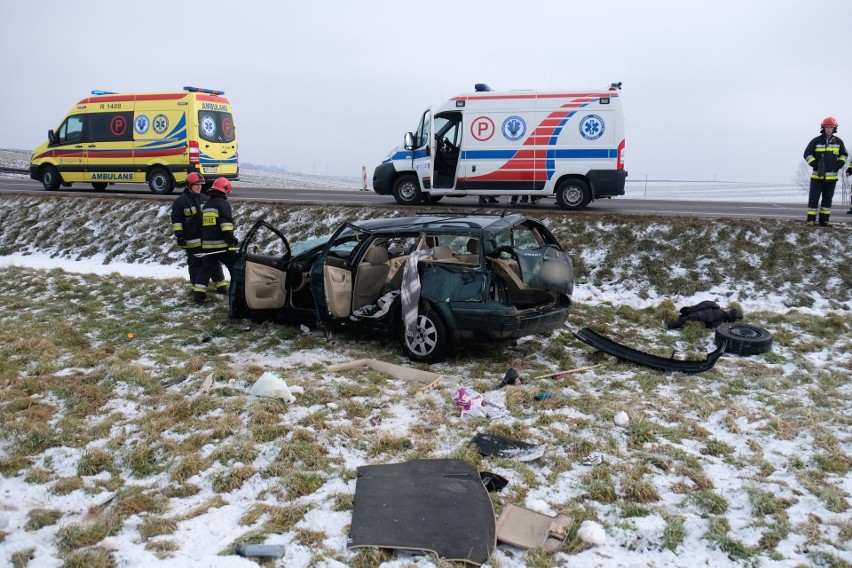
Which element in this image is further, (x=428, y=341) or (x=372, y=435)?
(x=428, y=341)

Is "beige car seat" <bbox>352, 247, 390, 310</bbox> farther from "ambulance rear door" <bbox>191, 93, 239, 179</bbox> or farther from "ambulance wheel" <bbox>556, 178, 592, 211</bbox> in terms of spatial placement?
"ambulance rear door" <bbox>191, 93, 239, 179</bbox>

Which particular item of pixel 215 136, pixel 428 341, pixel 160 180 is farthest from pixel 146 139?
pixel 428 341

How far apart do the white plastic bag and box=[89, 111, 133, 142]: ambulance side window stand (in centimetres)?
→ 1284

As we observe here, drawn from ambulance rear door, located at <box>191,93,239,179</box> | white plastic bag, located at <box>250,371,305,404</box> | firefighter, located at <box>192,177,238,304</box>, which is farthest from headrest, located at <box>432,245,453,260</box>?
ambulance rear door, located at <box>191,93,239,179</box>

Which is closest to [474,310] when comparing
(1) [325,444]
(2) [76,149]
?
(1) [325,444]

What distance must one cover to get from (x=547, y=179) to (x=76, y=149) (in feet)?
39.7

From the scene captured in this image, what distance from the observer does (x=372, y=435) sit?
15.3 ft

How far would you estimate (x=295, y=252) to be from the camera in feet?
26.0

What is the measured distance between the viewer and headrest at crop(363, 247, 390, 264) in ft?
23.4

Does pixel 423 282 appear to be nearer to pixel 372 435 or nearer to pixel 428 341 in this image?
pixel 428 341

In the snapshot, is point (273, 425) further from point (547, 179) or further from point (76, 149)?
point (76, 149)

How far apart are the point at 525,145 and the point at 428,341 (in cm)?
764

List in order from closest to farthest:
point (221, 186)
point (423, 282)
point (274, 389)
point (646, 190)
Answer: point (274, 389) → point (423, 282) → point (221, 186) → point (646, 190)

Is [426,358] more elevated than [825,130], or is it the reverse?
[825,130]
